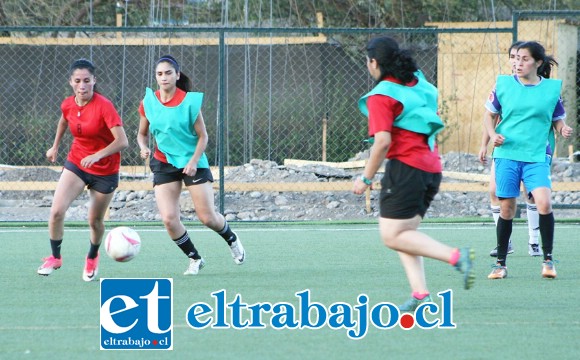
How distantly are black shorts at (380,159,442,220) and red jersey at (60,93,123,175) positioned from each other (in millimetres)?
2625

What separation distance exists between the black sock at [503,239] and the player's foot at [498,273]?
0.04m

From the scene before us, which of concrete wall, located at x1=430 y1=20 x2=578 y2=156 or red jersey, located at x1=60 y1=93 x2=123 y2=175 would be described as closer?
red jersey, located at x1=60 y1=93 x2=123 y2=175

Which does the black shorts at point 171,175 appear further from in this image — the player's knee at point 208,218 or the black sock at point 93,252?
the black sock at point 93,252

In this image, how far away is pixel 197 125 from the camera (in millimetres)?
8773

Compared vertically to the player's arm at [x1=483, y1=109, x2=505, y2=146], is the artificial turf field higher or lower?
lower

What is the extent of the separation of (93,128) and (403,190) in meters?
2.88

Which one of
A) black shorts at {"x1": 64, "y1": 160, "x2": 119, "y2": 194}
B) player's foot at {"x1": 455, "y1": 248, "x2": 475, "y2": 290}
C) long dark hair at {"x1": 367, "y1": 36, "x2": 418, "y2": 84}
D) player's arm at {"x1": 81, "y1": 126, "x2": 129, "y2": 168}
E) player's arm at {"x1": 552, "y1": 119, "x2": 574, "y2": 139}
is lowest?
player's foot at {"x1": 455, "y1": 248, "x2": 475, "y2": 290}

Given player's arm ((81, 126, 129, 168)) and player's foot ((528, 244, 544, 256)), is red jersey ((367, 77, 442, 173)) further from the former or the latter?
player's foot ((528, 244, 544, 256))

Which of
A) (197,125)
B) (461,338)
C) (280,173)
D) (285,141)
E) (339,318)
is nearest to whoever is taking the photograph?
(461,338)

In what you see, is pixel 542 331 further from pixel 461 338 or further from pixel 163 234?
pixel 163 234

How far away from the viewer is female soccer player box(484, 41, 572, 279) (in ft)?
27.8

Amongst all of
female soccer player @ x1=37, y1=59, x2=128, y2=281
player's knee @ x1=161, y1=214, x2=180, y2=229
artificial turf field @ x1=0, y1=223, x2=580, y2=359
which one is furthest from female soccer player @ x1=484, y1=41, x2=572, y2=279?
female soccer player @ x1=37, y1=59, x2=128, y2=281

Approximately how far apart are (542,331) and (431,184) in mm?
1126

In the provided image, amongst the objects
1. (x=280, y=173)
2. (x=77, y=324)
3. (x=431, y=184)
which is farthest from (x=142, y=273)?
(x=280, y=173)
